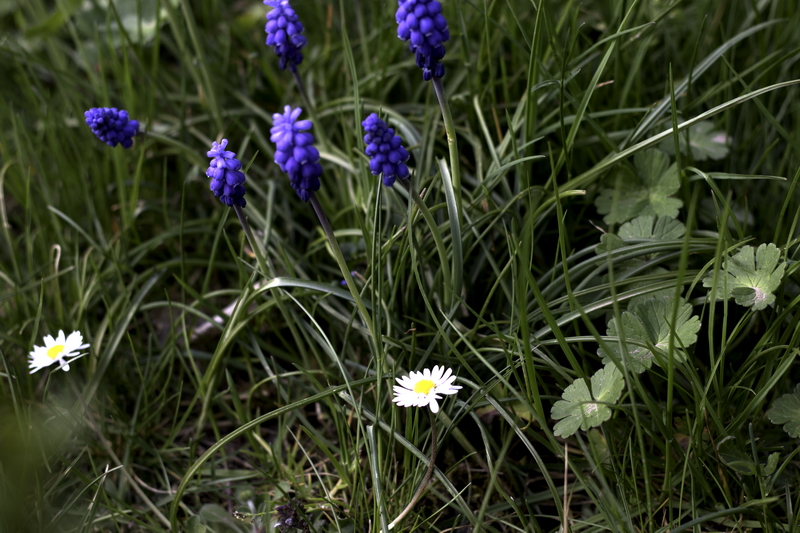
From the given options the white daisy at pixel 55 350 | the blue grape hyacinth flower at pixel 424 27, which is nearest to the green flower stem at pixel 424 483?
the blue grape hyacinth flower at pixel 424 27

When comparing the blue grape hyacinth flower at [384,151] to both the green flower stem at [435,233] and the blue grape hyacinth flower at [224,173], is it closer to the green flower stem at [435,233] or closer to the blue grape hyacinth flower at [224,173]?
the green flower stem at [435,233]

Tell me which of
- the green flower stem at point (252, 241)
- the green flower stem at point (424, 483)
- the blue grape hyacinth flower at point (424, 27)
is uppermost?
the blue grape hyacinth flower at point (424, 27)

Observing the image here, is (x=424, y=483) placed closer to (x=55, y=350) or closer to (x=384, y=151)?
(x=384, y=151)

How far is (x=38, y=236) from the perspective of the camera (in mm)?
2639

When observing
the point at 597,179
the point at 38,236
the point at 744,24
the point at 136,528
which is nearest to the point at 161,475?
the point at 136,528

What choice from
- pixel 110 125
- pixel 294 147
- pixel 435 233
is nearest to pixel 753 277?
pixel 435 233

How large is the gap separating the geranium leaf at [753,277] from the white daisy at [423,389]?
77 cm

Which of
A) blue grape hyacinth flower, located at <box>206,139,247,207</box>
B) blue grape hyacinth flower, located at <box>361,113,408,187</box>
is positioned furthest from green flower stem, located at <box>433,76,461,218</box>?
blue grape hyacinth flower, located at <box>206,139,247,207</box>

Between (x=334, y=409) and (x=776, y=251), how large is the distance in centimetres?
138

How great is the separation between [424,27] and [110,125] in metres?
1.12

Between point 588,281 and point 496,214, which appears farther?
point 496,214

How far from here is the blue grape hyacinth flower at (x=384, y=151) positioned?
58.0 inches

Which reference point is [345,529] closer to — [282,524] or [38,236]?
[282,524]

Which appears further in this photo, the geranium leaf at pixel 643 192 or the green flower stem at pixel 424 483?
the geranium leaf at pixel 643 192
